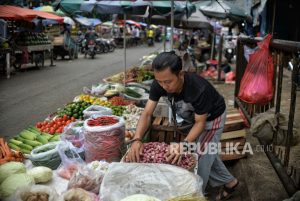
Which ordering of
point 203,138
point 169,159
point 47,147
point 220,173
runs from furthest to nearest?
1. point 47,147
2. point 220,173
3. point 203,138
4. point 169,159

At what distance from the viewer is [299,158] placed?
4535 mm

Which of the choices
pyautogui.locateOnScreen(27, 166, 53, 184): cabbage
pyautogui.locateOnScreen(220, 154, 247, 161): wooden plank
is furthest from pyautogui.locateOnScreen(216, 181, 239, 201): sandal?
pyautogui.locateOnScreen(27, 166, 53, 184): cabbage

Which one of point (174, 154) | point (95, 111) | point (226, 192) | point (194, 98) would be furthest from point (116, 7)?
point (174, 154)

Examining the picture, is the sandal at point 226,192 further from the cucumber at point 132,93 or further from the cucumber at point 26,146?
the cucumber at point 132,93

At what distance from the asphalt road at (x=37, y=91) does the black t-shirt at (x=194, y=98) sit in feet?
14.8

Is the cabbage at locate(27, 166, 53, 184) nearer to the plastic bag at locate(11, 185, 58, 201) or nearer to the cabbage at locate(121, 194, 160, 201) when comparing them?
the plastic bag at locate(11, 185, 58, 201)

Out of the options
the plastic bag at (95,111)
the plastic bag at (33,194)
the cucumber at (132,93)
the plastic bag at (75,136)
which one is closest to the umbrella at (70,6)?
the cucumber at (132,93)

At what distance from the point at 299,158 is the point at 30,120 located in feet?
19.2

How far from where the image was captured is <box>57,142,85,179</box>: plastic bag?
3895mm

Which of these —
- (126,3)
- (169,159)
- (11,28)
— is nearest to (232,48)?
(11,28)

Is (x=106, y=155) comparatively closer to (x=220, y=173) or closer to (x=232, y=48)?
(x=220, y=173)

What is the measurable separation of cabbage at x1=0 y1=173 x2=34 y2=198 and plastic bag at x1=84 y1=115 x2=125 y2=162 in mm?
815

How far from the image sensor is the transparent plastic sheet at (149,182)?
2.62m

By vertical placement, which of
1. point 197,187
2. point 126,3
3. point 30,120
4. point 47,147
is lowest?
point 30,120
